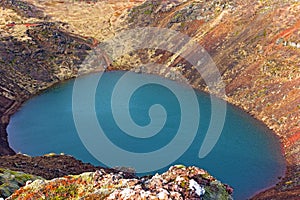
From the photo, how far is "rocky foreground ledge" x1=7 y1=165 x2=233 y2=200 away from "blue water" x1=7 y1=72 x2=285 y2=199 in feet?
124

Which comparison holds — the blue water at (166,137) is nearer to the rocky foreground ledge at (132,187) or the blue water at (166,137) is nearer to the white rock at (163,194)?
the rocky foreground ledge at (132,187)

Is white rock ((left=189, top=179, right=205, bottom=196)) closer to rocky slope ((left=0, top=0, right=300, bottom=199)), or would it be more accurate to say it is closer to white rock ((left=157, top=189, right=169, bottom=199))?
white rock ((left=157, top=189, right=169, bottom=199))

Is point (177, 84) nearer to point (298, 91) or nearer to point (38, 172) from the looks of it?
point (298, 91)

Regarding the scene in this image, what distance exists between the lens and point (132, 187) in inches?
679

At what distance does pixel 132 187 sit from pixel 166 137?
5399 centimetres

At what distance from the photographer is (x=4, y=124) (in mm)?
83250

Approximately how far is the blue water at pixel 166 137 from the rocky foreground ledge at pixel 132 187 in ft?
124

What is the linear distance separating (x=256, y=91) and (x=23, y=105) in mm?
58911

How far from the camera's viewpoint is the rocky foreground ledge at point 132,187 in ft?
54.9

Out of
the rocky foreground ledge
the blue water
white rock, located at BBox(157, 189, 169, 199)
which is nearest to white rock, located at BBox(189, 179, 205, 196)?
the rocky foreground ledge

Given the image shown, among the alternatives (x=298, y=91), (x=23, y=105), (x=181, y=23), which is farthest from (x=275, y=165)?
(x=181, y=23)

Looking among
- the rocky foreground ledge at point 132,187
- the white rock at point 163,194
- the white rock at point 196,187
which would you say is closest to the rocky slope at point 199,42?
the rocky foreground ledge at point 132,187

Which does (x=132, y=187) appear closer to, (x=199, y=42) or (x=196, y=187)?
(x=196, y=187)

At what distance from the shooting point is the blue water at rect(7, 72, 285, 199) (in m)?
61.5
